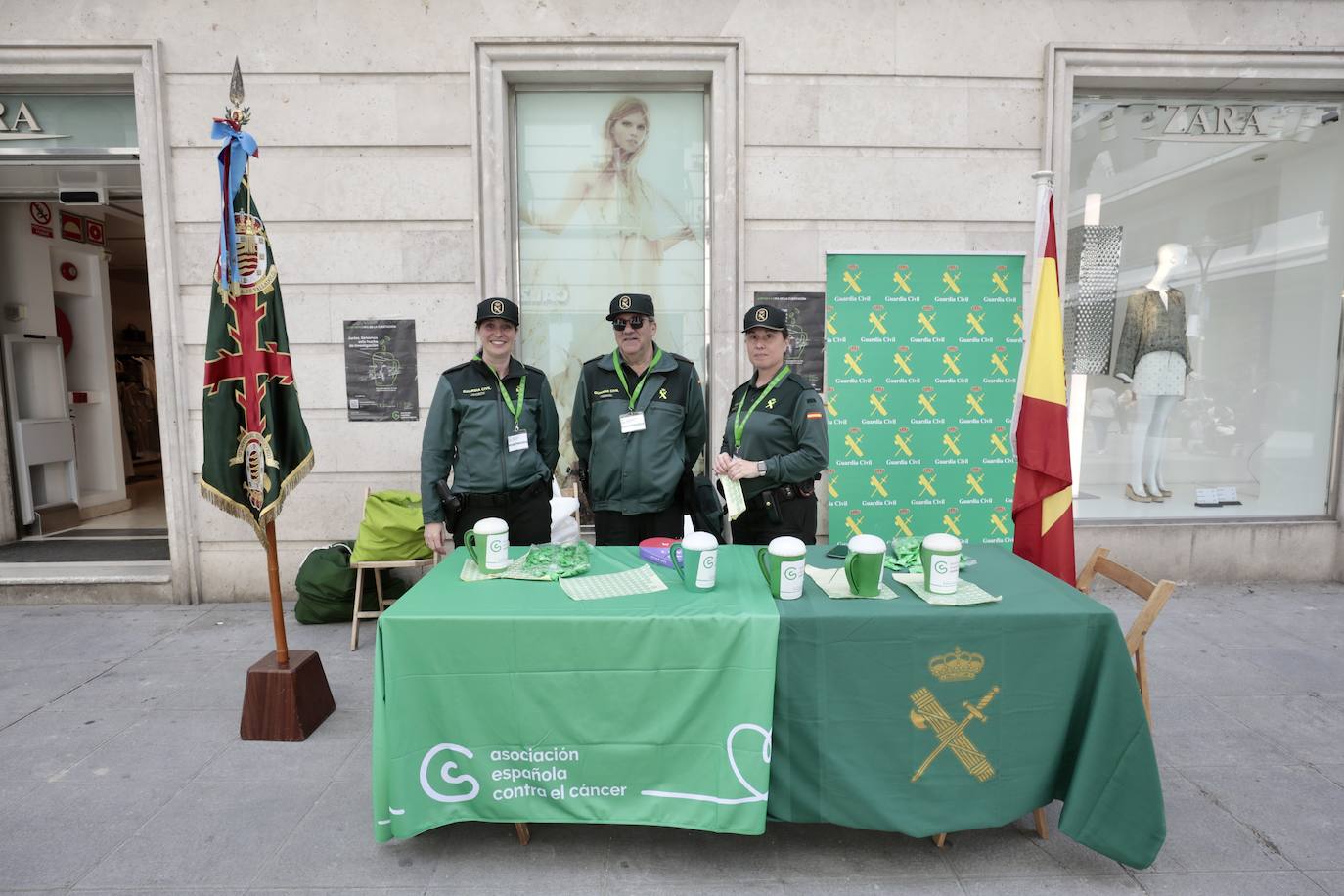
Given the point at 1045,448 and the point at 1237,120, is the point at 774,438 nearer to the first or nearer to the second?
the point at 1045,448

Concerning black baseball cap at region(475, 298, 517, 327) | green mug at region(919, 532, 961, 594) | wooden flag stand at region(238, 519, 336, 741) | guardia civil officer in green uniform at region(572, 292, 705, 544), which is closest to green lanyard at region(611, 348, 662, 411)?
guardia civil officer in green uniform at region(572, 292, 705, 544)

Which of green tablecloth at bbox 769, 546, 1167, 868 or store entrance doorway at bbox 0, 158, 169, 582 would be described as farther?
store entrance doorway at bbox 0, 158, 169, 582

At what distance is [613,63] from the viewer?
4848 millimetres

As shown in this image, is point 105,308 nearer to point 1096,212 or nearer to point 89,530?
point 89,530

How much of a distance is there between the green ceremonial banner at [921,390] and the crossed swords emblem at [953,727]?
113 inches

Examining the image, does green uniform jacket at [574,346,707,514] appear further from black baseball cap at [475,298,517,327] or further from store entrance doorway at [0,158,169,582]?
store entrance doorway at [0,158,169,582]

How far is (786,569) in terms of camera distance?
2.30 m

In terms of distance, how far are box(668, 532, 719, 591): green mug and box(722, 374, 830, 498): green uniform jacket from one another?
2.85 ft

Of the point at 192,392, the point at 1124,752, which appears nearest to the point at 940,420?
the point at 1124,752

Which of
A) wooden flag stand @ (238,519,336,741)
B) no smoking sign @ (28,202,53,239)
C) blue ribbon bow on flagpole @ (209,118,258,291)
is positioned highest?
no smoking sign @ (28,202,53,239)

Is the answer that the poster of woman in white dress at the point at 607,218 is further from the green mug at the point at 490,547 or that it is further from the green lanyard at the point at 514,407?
the green mug at the point at 490,547

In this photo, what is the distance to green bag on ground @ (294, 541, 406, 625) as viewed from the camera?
179 inches

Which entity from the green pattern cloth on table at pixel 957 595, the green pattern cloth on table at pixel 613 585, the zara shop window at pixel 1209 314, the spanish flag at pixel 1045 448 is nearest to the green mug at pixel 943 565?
the green pattern cloth on table at pixel 957 595

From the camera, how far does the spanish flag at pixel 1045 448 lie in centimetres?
307
